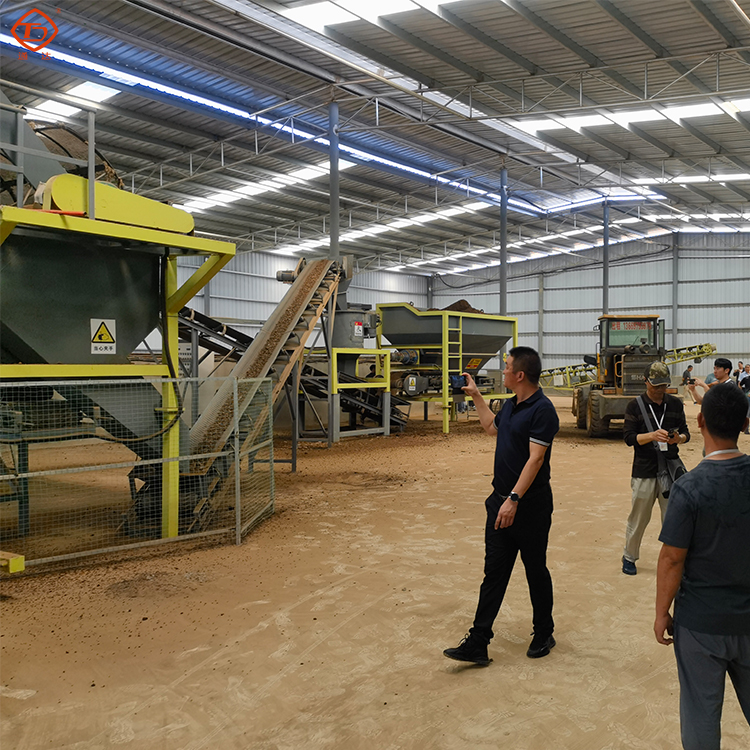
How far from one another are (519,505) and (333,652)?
1.48m

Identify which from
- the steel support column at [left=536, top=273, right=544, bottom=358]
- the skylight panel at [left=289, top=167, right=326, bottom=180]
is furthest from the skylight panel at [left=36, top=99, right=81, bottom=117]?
the steel support column at [left=536, top=273, right=544, bottom=358]

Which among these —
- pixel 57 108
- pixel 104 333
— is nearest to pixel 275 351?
pixel 104 333

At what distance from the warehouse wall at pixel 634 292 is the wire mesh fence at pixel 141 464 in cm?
2928

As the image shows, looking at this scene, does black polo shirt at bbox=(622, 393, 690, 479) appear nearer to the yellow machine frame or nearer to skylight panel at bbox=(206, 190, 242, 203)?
the yellow machine frame

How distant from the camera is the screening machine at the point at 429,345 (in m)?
16.3

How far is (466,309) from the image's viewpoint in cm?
1777

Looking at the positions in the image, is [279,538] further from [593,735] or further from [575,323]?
[575,323]

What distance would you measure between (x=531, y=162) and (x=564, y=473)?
14280mm

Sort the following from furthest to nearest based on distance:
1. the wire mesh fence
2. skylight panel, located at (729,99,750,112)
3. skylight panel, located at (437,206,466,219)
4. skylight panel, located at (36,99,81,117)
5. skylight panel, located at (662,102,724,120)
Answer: skylight panel, located at (437,206,466,219)
skylight panel, located at (662,102,724,120)
skylight panel, located at (729,99,750,112)
skylight panel, located at (36,99,81,117)
the wire mesh fence

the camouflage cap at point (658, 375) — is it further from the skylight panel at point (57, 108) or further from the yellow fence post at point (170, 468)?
the skylight panel at point (57, 108)

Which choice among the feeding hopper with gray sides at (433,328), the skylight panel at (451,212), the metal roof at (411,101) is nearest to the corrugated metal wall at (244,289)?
the metal roof at (411,101)

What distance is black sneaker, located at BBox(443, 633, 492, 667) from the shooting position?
4020mm

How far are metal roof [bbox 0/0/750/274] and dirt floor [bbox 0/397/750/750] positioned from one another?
15.5ft

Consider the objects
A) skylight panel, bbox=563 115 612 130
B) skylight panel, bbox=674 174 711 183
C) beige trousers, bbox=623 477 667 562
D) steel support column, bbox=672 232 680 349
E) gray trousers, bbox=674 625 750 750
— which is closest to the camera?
gray trousers, bbox=674 625 750 750
